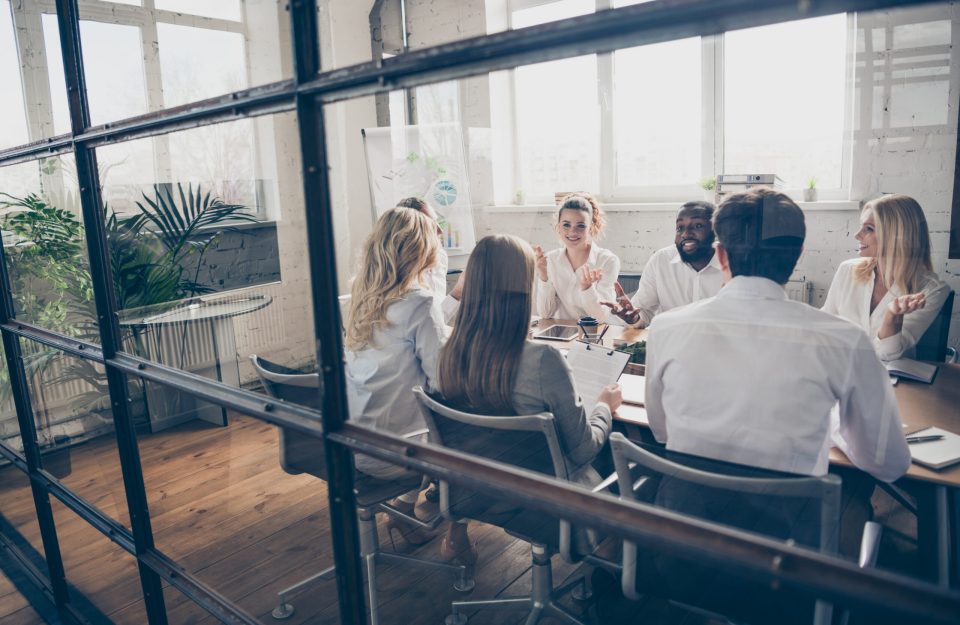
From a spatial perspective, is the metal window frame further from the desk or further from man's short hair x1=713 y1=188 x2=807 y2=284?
man's short hair x1=713 y1=188 x2=807 y2=284

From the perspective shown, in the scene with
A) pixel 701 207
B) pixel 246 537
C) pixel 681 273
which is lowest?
pixel 246 537

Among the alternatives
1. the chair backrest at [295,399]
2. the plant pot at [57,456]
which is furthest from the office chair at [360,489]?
the plant pot at [57,456]

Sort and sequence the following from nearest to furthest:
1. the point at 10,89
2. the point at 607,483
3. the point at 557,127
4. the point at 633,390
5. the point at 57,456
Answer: the point at 607,483 < the point at 557,127 < the point at 633,390 < the point at 57,456 < the point at 10,89

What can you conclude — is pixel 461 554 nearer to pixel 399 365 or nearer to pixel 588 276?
pixel 399 365

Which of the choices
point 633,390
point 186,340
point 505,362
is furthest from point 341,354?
point 633,390

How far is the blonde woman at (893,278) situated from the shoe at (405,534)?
0.74 metres

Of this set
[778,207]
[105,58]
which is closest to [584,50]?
[778,207]

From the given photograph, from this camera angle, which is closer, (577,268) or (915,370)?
(915,370)

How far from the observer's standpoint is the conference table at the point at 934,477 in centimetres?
84

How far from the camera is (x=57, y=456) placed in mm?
2020

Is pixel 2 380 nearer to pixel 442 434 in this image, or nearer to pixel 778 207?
pixel 442 434

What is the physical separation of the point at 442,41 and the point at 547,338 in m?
0.75

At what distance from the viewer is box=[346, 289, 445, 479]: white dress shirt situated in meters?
1.07

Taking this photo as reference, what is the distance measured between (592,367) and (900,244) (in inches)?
28.6
